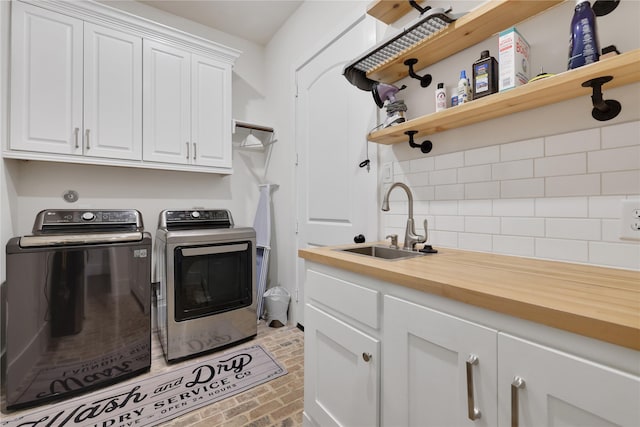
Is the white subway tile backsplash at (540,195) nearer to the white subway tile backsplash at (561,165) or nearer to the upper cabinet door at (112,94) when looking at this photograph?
the white subway tile backsplash at (561,165)

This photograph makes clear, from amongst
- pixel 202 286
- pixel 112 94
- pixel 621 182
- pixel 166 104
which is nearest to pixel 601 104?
pixel 621 182

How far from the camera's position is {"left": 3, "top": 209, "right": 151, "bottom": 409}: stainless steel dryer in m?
1.49

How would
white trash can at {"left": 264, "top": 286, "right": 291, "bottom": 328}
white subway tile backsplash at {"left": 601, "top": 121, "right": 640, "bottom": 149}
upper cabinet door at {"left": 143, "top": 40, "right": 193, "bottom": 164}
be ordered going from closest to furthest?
white subway tile backsplash at {"left": 601, "top": 121, "right": 640, "bottom": 149} → upper cabinet door at {"left": 143, "top": 40, "right": 193, "bottom": 164} → white trash can at {"left": 264, "top": 286, "right": 291, "bottom": 328}

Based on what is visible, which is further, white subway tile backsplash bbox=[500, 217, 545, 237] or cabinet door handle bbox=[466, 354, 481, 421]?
white subway tile backsplash bbox=[500, 217, 545, 237]

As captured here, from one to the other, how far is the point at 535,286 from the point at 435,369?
360 millimetres

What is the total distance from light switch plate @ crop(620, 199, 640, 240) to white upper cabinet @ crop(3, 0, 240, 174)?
257cm

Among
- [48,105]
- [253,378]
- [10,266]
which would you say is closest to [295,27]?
[48,105]

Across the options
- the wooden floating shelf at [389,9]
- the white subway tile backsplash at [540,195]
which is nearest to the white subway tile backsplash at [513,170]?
the white subway tile backsplash at [540,195]

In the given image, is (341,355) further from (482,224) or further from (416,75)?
(416,75)

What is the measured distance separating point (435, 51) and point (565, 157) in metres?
0.76

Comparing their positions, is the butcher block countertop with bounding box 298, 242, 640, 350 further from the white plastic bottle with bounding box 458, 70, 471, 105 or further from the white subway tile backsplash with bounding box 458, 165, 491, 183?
the white plastic bottle with bounding box 458, 70, 471, 105

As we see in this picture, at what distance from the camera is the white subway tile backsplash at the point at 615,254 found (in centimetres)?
89

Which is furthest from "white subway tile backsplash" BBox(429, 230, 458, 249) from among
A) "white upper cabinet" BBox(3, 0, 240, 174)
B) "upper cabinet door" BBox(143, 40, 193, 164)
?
"upper cabinet door" BBox(143, 40, 193, 164)

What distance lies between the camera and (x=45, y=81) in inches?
72.9
